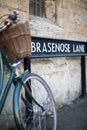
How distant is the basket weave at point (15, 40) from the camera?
10.5 feet

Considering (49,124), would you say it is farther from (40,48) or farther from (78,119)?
(40,48)

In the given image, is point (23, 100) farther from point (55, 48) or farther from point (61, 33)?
point (61, 33)

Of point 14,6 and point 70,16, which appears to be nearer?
point 14,6

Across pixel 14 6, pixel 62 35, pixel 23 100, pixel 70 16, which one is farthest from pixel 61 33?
pixel 23 100

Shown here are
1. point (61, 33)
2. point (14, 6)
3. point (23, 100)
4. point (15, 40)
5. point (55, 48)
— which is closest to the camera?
point (15, 40)

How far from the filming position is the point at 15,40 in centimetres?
322

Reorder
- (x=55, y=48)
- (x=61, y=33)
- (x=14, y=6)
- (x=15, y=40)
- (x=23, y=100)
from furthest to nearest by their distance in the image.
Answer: (x=61, y=33) < (x=55, y=48) < (x=14, y=6) < (x=23, y=100) < (x=15, y=40)

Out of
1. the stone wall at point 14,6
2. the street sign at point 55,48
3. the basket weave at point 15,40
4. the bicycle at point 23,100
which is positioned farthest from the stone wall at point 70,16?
the basket weave at point 15,40

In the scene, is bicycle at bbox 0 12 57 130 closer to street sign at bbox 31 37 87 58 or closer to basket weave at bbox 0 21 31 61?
basket weave at bbox 0 21 31 61

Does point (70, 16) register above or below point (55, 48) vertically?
above

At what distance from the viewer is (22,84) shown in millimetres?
3250

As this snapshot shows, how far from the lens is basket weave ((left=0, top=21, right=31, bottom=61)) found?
3.19 metres

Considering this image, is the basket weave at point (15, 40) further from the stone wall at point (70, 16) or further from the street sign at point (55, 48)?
the stone wall at point (70, 16)

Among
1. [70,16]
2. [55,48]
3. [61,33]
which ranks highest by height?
[70,16]
